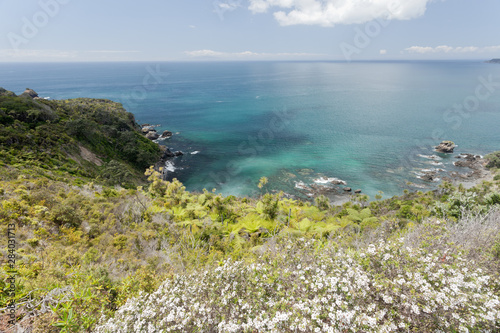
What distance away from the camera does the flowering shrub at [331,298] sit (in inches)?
144

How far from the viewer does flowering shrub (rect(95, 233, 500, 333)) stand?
3648 millimetres

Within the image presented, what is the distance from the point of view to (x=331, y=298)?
4113mm

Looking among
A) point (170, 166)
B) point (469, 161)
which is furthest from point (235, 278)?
point (469, 161)

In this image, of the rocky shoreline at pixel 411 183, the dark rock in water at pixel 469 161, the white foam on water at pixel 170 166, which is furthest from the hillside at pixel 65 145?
the dark rock in water at pixel 469 161

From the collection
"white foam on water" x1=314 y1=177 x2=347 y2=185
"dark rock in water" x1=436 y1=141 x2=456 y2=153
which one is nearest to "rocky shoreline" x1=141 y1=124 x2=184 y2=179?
"white foam on water" x1=314 y1=177 x2=347 y2=185

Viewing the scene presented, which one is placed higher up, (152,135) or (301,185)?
(152,135)

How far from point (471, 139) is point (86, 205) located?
77.1 metres

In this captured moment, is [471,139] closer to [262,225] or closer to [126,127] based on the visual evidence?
[262,225]

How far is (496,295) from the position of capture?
3.97 m

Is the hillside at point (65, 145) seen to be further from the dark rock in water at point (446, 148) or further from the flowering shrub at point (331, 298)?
the dark rock in water at point (446, 148)

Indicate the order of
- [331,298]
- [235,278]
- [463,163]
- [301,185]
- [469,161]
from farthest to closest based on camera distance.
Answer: [469,161] → [463,163] → [301,185] → [235,278] → [331,298]

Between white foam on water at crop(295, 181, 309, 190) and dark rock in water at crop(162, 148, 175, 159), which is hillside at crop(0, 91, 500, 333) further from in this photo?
dark rock in water at crop(162, 148, 175, 159)

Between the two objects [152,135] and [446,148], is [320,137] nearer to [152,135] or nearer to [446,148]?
[446,148]

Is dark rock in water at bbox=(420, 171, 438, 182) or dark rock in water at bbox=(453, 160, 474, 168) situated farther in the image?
dark rock in water at bbox=(453, 160, 474, 168)
